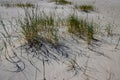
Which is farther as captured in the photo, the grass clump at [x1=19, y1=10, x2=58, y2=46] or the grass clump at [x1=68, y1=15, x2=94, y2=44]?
the grass clump at [x1=68, y1=15, x2=94, y2=44]

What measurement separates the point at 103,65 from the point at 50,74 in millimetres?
639

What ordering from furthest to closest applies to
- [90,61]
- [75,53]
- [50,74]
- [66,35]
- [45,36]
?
[66,35]
[45,36]
[75,53]
[90,61]
[50,74]

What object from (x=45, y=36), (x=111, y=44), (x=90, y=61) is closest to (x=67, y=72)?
(x=90, y=61)

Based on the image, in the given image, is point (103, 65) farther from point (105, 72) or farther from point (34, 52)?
point (34, 52)

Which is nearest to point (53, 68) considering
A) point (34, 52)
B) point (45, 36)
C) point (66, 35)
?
point (34, 52)

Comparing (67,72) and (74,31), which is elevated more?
(74,31)

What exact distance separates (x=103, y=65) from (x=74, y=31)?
43.3 inches

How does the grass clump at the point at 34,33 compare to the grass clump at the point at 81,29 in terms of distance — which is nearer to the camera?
the grass clump at the point at 34,33

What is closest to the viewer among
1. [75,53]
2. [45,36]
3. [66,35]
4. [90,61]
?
[90,61]

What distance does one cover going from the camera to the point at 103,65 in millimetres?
1968

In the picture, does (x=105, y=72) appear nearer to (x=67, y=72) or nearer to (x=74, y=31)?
(x=67, y=72)

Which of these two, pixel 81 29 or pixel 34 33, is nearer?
pixel 34 33

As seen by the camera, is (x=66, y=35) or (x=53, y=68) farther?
(x=66, y=35)

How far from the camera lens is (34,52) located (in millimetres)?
2115
